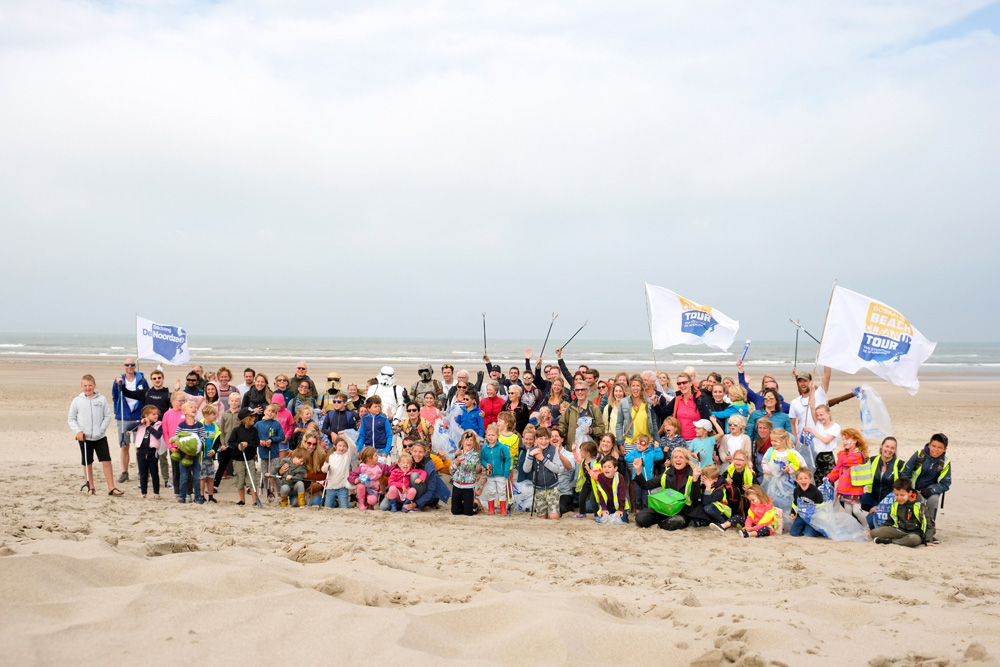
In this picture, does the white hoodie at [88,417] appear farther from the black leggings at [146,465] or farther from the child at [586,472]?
the child at [586,472]

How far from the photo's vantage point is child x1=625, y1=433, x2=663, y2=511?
8.56m

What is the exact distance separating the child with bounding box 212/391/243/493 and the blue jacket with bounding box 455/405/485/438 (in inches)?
120

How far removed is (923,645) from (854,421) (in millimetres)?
15525

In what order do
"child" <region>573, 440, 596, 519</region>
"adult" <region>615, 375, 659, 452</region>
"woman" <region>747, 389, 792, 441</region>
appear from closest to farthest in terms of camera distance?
1. "child" <region>573, 440, 596, 519</region>
2. "woman" <region>747, 389, 792, 441</region>
3. "adult" <region>615, 375, 659, 452</region>

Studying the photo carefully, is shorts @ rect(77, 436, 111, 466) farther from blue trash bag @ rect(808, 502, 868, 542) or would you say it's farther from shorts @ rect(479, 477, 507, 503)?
blue trash bag @ rect(808, 502, 868, 542)

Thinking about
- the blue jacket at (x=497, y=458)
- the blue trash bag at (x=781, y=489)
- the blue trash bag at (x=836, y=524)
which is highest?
the blue jacket at (x=497, y=458)

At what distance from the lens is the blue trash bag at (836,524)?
288 inches

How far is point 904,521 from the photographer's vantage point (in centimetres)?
721

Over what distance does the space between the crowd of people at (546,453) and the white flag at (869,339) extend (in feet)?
1.65

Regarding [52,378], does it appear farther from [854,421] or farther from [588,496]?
[854,421]

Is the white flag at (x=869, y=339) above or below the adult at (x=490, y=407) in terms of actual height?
above

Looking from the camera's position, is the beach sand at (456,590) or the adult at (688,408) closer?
the beach sand at (456,590)

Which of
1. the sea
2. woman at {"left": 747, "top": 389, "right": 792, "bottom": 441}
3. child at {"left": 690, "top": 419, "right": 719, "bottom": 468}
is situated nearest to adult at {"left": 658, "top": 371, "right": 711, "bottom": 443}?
child at {"left": 690, "top": 419, "right": 719, "bottom": 468}

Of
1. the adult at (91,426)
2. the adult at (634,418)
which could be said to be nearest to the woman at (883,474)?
the adult at (634,418)
